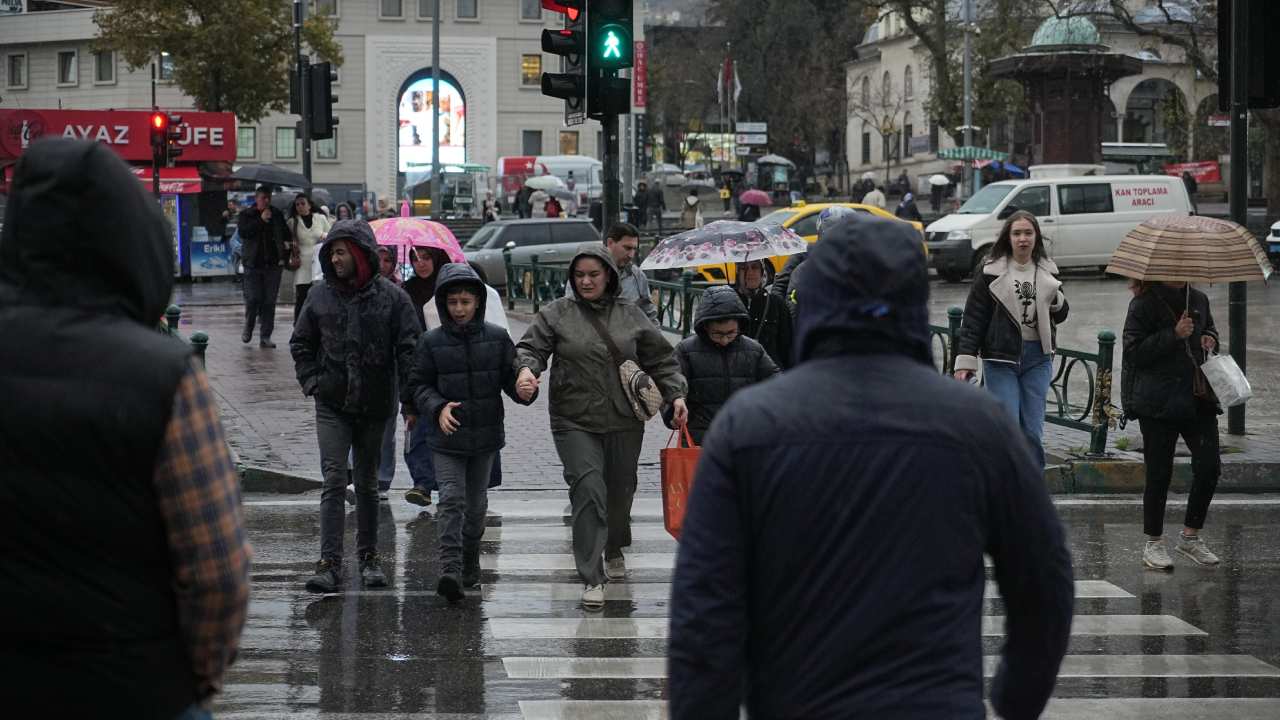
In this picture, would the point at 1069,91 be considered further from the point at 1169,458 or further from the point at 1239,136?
the point at 1169,458

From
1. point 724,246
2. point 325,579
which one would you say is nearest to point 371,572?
point 325,579

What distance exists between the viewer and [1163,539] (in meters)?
9.96

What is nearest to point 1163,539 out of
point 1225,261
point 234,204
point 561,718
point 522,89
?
point 1225,261

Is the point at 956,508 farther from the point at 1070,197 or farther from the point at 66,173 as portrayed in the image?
the point at 1070,197

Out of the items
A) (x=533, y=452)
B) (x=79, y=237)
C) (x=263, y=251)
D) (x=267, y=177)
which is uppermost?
(x=267, y=177)

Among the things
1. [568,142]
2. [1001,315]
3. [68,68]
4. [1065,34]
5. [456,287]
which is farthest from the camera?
[568,142]

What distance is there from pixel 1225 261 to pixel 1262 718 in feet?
10.8

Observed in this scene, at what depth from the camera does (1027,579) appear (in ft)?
10.2

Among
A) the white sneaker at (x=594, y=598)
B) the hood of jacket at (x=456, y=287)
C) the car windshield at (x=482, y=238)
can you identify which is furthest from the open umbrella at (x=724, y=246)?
the car windshield at (x=482, y=238)

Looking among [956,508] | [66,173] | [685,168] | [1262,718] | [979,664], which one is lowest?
[1262,718]

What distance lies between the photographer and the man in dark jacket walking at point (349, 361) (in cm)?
844

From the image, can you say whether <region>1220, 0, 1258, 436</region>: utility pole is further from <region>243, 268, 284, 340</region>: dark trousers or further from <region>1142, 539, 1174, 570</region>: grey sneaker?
<region>243, 268, 284, 340</region>: dark trousers

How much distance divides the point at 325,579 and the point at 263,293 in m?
12.1

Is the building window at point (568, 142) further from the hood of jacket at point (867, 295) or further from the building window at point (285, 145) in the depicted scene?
the hood of jacket at point (867, 295)
